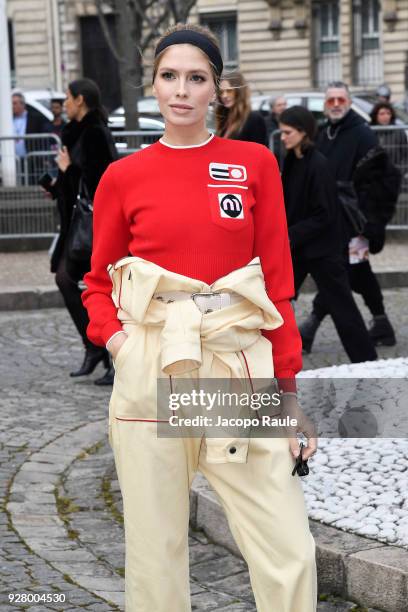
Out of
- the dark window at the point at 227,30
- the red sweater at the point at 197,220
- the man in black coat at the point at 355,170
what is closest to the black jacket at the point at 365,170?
the man in black coat at the point at 355,170

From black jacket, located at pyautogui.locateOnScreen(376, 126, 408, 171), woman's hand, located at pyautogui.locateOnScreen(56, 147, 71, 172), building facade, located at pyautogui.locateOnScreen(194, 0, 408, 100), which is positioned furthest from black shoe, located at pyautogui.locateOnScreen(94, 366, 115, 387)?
building facade, located at pyautogui.locateOnScreen(194, 0, 408, 100)


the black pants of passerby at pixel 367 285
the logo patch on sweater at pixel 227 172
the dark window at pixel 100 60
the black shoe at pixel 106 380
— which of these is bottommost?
the dark window at pixel 100 60

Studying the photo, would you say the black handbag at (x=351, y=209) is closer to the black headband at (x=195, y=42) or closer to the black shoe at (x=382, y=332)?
the black shoe at (x=382, y=332)

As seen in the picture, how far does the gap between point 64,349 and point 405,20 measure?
30645 mm

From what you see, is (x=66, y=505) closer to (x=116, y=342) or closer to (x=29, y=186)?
(x=116, y=342)

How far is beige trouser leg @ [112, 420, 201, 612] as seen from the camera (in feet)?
10.3

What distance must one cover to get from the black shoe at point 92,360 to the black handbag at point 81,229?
0.78 metres

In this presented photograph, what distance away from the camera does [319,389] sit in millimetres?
6969

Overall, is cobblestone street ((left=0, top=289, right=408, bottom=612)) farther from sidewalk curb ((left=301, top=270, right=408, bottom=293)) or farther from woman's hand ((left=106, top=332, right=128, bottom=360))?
sidewalk curb ((left=301, top=270, right=408, bottom=293))

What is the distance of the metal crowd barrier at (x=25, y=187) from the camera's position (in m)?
15.5

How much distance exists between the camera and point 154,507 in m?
3.14

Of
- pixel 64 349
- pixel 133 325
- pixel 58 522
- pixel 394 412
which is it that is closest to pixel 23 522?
pixel 58 522

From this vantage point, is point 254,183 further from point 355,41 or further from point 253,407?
point 355,41

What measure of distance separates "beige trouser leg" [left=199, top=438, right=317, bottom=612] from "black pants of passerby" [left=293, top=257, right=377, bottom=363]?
16.4 feet
